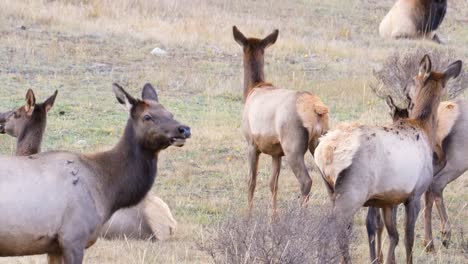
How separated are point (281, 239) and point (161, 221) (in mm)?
2983

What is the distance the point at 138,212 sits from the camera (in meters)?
11.3

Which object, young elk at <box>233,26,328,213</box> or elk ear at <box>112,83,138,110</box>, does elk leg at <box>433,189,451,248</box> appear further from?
elk ear at <box>112,83,138,110</box>

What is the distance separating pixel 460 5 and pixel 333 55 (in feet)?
40.3

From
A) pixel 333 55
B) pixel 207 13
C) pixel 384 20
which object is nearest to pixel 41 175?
pixel 333 55

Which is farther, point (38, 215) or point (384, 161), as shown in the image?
point (384, 161)

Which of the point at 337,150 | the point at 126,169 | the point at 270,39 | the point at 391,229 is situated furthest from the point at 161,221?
the point at 270,39

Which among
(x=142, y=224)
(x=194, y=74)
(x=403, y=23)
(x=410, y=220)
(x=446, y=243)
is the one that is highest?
(x=403, y=23)

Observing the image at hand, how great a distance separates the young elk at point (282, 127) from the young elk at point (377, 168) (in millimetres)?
1639

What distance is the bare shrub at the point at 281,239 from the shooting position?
27.2 ft

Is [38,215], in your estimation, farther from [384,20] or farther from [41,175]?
[384,20]

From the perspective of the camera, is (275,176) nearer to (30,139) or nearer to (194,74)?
(30,139)

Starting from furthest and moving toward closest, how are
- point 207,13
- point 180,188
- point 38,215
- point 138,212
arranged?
point 207,13 < point 180,188 < point 138,212 < point 38,215

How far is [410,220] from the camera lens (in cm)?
983

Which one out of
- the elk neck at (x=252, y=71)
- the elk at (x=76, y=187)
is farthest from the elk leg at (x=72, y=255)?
the elk neck at (x=252, y=71)
